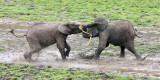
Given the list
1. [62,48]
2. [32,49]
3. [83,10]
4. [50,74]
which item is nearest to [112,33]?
[62,48]

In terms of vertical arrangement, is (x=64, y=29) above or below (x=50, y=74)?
above

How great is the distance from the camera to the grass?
11.1 meters

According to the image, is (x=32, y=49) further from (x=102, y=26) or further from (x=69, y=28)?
(x=102, y=26)

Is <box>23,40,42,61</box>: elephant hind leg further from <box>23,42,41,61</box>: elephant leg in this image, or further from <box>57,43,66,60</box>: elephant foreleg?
<box>57,43,66,60</box>: elephant foreleg

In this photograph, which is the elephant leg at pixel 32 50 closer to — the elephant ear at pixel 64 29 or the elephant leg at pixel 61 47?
the elephant leg at pixel 61 47

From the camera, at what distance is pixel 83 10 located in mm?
22047

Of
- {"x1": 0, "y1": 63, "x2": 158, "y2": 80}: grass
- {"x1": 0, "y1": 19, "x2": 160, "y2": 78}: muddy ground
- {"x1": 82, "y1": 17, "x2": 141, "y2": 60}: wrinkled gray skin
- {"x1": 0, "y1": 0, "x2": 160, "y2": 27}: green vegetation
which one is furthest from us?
{"x1": 0, "y1": 0, "x2": 160, "y2": 27}: green vegetation

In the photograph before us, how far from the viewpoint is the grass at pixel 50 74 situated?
436 inches

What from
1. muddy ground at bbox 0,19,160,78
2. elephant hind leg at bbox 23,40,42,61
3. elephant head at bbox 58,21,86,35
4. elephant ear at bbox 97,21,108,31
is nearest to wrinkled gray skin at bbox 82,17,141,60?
elephant ear at bbox 97,21,108,31

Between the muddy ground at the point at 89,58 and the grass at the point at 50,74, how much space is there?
714 millimetres

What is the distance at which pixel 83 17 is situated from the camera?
20.6 metres

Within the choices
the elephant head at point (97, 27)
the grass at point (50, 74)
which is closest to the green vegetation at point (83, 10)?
the elephant head at point (97, 27)

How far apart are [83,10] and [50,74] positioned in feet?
36.0

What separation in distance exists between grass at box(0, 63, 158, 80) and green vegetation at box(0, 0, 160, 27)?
26.8 feet
